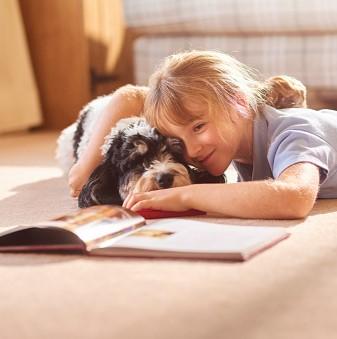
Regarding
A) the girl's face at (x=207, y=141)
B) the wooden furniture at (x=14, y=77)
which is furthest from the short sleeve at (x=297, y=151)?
the wooden furniture at (x=14, y=77)

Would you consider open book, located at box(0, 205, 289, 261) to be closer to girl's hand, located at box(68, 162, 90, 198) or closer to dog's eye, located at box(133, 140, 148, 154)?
dog's eye, located at box(133, 140, 148, 154)

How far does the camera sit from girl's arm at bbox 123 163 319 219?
160 centimetres

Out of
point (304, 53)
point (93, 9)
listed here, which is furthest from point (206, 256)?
point (93, 9)

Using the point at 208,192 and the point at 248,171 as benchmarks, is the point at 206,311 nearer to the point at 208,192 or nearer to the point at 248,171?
the point at 208,192

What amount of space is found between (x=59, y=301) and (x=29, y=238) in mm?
371

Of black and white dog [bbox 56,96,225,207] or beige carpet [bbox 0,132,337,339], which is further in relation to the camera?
black and white dog [bbox 56,96,225,207]

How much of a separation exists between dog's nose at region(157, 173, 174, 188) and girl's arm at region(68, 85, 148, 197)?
0.33m

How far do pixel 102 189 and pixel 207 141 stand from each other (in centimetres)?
29

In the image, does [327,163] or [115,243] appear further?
[327,163]

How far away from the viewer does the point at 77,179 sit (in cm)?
213

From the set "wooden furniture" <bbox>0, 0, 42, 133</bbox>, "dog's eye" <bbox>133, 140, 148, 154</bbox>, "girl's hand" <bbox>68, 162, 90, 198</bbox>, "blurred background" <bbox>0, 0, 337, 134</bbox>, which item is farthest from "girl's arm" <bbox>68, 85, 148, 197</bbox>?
"wooden furniture" <bbox>0, 0, 42, 133</bbox>

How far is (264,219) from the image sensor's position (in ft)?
5.41

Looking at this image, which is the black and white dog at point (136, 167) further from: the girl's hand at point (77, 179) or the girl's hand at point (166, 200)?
the girl's hand at point (77, 179)

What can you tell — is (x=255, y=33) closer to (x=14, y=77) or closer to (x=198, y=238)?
(x=14, y=77)
